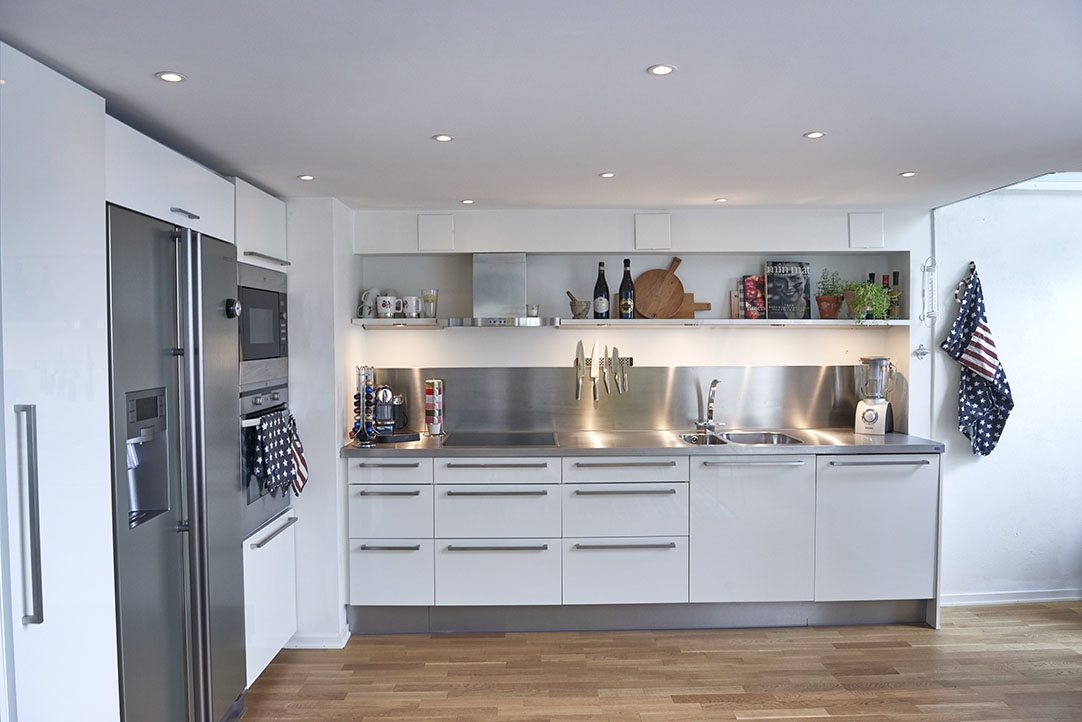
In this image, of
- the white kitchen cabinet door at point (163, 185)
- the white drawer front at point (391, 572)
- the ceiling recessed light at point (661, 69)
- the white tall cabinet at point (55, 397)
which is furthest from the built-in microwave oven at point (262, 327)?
the ceiling recessed light at point (661, 69)

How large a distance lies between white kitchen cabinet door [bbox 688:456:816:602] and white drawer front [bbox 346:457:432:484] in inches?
54.6

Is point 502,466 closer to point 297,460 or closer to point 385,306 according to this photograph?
point 297,460

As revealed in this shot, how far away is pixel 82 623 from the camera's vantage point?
1897 millimetres

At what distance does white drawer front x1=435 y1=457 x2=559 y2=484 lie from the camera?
3781 mm

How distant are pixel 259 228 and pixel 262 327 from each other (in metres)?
0.44

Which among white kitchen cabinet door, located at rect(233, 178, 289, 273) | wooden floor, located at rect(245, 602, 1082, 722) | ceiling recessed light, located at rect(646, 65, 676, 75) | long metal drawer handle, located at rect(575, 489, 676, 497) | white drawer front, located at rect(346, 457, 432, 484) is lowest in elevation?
Answer: wooden floor, located at rect(245, 602, 1082, 722)

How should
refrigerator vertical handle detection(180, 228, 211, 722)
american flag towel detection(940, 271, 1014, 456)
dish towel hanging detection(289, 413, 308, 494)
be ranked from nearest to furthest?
refrigerator vertical handle detection(180, 228, 211, 722), dish towel hanging detection(289, 413, 308, 494), american flag towel detection(940, 271, 1014, 456)

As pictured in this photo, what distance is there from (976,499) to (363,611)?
11.3 feet

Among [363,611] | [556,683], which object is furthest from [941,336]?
[363,611]

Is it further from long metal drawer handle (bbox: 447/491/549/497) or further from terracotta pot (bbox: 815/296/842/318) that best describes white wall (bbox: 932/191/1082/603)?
long metal drawer handle (bbox: 447/491/549/497)

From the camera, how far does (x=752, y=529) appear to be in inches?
151

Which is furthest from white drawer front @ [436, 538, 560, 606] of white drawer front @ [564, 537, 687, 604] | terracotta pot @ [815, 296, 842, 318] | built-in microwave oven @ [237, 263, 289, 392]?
terracotta pot @ [815, 296, 842, 318]

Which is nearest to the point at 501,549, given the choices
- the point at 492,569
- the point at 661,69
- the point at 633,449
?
the point at 492,569

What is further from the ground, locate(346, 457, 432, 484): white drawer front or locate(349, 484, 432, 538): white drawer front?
locate(346, 457, 432, 484): white drawer front
